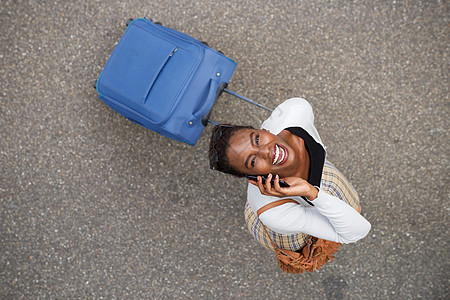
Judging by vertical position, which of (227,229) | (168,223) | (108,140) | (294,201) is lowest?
(168,223)

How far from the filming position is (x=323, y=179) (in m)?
1.80

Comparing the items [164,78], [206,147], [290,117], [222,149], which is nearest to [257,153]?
[222,149]

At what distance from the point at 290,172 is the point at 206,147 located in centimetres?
108

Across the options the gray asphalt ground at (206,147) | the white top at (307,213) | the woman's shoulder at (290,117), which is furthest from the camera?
the gray asphalt ground at (206,147)

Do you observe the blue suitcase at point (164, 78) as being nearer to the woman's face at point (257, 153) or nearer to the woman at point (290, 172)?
the woman at point (290, 172)

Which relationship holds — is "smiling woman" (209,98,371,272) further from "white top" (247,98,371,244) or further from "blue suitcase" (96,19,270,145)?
"blue suitcase" (96,19,270,145)

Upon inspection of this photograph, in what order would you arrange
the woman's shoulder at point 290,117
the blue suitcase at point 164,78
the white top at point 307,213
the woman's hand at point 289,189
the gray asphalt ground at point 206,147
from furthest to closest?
1. the gray asphalt ground at point 206,147
2. the blue suitcase at point 164,78
3. the woman's shoulder at point 290,117
4. the white top at point 307,213
5. the woman's hand at point 289,189

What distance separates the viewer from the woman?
4.61 ft

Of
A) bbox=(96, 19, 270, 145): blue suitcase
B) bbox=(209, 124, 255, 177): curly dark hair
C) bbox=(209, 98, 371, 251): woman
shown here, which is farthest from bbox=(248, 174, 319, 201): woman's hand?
bbox=(96, 19, 270, 145): blue suitcase

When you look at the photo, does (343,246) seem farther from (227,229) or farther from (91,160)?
(91,160)

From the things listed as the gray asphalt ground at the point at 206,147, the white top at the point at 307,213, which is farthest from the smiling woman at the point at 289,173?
the gray asphalt ground at the point at 206,147

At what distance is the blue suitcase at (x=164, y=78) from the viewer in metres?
1.95

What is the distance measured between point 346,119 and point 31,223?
265 cm

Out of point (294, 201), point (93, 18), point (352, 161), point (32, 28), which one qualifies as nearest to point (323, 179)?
point (294, 201)
